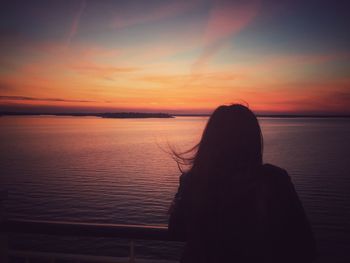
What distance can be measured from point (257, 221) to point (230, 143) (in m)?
0.45

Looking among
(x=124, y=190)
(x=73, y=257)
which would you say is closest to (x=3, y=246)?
(x=73, y=257)

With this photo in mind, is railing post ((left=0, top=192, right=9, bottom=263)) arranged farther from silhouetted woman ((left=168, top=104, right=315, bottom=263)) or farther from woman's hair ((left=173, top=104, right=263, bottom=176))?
woman's hair ((left=173, top=104, right=263, bottom=176))

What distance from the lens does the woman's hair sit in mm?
1821

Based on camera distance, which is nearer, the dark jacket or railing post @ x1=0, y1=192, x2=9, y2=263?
the dark jacket

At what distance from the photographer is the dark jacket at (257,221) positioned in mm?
1668

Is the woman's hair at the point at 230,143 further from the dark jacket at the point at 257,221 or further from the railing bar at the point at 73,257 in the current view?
the railing bar at the point at 73,257

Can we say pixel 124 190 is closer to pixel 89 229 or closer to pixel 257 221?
pixel 89 229

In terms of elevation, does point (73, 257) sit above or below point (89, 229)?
below

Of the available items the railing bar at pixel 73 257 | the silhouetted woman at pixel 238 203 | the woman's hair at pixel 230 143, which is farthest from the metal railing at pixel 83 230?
the woman's hair at pixel 230 143

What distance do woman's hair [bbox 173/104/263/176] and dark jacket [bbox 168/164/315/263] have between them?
11 centimetres

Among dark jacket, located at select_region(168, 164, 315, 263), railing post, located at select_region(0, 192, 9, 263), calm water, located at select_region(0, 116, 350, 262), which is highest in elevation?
dark jacket, located at select_region(168, 164, 315, 263)

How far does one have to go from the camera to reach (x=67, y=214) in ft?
65.1

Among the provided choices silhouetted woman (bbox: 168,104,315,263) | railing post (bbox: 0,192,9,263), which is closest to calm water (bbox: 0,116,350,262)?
railing post (bbox: 0,192,9,263)

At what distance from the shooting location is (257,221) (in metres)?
1.66
